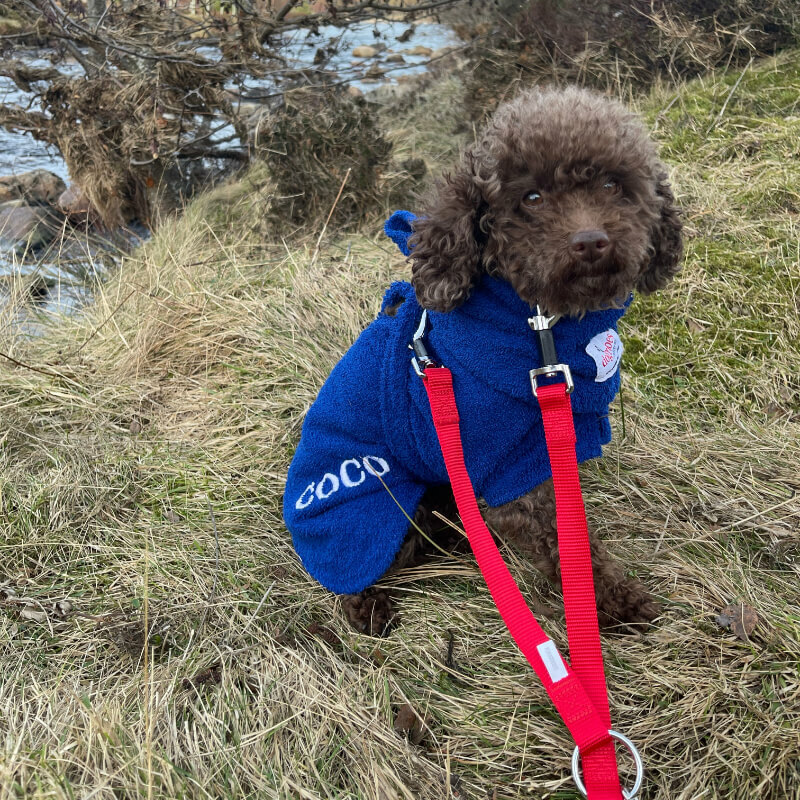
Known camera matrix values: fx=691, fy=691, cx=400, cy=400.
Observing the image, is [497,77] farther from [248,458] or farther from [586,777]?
[586,777]

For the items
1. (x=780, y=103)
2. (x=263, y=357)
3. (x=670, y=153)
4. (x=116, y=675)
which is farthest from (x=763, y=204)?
(x=116, y=675)

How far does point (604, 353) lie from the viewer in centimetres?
203

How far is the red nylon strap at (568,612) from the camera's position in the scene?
5.24ft

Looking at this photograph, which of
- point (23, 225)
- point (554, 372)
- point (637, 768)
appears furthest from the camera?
point (23, 225)

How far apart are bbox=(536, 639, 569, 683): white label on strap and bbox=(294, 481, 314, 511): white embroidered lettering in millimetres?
929

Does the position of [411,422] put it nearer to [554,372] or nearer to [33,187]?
[554,372]

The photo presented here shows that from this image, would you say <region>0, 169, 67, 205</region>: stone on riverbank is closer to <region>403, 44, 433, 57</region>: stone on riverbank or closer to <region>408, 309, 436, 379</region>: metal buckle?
<region>403, 44, 433, 57</region>: stone on riverbank

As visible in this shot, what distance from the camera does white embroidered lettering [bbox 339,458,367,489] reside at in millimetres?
2307

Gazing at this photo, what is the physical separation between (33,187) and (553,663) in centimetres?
697

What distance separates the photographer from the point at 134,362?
3.68m

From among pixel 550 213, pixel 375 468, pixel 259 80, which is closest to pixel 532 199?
pixel 550 213

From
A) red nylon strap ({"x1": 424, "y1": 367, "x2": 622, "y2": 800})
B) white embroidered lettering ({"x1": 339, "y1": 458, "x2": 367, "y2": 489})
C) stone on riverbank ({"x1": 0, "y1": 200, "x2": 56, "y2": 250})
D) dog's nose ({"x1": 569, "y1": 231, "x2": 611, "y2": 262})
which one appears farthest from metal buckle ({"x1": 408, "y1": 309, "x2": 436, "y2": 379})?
stone on riverbank ({"x1": 0, "y1": 200, "x2": 56, "y2": 250})

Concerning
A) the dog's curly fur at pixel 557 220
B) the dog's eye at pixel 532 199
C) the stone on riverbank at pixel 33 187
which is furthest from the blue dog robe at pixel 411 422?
the stone on riverbank at pixel 33 187

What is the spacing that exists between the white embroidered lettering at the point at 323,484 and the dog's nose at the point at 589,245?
3.51ft
